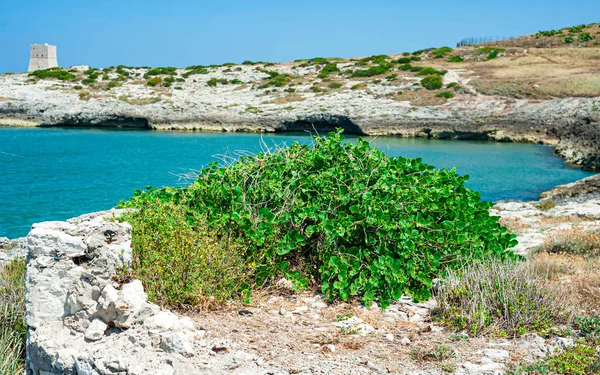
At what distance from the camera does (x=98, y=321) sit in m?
5.33

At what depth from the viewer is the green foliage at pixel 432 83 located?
60781mm

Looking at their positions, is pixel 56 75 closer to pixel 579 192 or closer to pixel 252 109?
pixel 252 109

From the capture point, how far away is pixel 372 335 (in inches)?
223

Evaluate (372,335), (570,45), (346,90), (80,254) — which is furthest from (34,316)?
(570,45)

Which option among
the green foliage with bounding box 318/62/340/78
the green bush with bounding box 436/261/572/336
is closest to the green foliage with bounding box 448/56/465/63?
the green foliage with bounding box 318/62/340/78

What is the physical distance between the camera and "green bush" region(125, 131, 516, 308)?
22.0 ft

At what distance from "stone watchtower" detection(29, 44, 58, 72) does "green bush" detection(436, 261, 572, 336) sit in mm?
144969

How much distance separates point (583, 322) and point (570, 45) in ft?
270

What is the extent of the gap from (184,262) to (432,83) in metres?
58.6

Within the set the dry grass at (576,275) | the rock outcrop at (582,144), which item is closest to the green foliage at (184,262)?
the dry grass at (576,275)

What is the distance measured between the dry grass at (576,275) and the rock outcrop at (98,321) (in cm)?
393

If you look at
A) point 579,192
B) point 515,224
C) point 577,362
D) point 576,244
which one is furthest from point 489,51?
point 577,362

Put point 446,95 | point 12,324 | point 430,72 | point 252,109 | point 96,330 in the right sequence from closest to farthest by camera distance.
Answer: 1. point 96,330
2. point 12,324
3. point 446,95
4. point 252,109
5. point 430,72

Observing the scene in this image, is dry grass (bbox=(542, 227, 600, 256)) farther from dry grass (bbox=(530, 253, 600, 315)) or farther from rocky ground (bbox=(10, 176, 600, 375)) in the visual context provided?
rocky ground (bbox=(10, 176, 600, 375))
